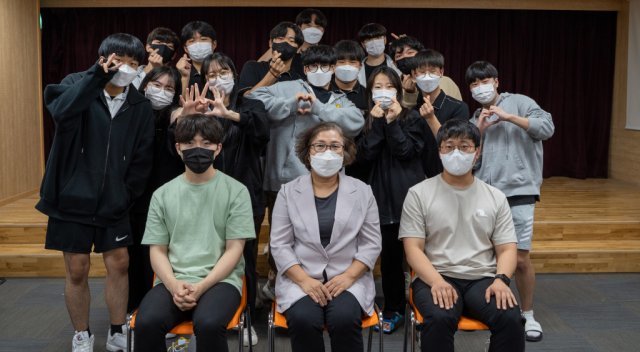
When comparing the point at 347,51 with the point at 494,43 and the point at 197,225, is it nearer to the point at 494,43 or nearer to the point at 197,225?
the point at 197,225

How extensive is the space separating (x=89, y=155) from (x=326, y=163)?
1.07 meters

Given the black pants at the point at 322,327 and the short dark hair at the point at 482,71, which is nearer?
the black pants at the point at 322,327

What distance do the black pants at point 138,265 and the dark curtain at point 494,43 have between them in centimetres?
475

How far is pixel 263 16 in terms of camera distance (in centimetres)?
772

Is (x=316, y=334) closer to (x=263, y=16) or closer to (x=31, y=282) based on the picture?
(x=31, y=282)

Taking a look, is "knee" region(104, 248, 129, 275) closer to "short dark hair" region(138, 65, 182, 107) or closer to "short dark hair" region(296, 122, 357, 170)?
"short dark hair" region(138, 65, 182, 107)

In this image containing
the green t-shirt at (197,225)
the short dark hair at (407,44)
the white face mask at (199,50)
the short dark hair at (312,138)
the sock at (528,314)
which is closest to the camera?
the green t-shirt at (197,225)

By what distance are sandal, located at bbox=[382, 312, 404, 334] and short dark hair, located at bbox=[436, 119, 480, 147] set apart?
119cm

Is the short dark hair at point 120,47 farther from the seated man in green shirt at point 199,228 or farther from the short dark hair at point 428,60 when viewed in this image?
the short dark hair at point 428,60

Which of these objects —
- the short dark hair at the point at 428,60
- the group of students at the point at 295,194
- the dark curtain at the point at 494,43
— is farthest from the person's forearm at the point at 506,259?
the dark curtain at the point at 494,43

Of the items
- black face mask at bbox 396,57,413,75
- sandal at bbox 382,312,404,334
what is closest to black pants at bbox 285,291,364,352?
sandal at bbox 382,312,404,334

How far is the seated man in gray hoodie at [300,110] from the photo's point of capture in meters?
3.28

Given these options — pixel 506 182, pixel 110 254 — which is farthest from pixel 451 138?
pixel 110 254

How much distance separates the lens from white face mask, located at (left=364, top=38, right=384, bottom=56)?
4270 millimetres
